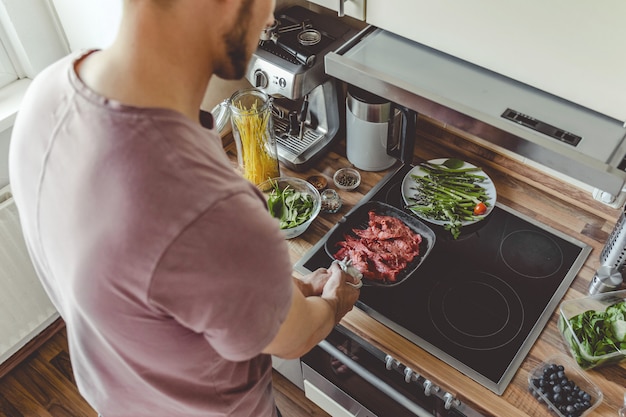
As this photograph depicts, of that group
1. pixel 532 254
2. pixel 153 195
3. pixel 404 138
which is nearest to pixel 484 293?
pixel 532 254

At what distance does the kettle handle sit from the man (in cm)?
71

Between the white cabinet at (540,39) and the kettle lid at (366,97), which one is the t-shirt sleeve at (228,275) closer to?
the white cabinet at (540,39)

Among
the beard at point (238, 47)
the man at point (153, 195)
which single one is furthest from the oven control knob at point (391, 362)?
the beard at point (238, 47)

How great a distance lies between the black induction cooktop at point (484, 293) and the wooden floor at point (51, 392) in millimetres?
772

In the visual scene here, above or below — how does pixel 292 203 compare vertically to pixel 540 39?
below

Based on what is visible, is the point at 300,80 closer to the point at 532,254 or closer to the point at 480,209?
the point at 480,209

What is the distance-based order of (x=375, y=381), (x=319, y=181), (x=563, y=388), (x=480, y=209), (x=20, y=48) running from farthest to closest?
(x=20, y=48) → (x=319, y=181) → (x=480, y=209) → (x=375, y=381) → (x=563, y=388)

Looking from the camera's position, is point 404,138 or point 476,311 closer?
point 476,311

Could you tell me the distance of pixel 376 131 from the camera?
4.92 ft

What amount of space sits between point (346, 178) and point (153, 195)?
97 cm

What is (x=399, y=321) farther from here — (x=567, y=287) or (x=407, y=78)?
(x=407, y=78)

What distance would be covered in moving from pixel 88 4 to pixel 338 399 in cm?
129

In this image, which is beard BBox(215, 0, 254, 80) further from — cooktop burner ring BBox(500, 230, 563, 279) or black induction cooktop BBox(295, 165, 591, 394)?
cooktop burner ring BBox(500, 230, 563, 279)

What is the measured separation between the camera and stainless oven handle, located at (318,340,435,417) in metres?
1.30
